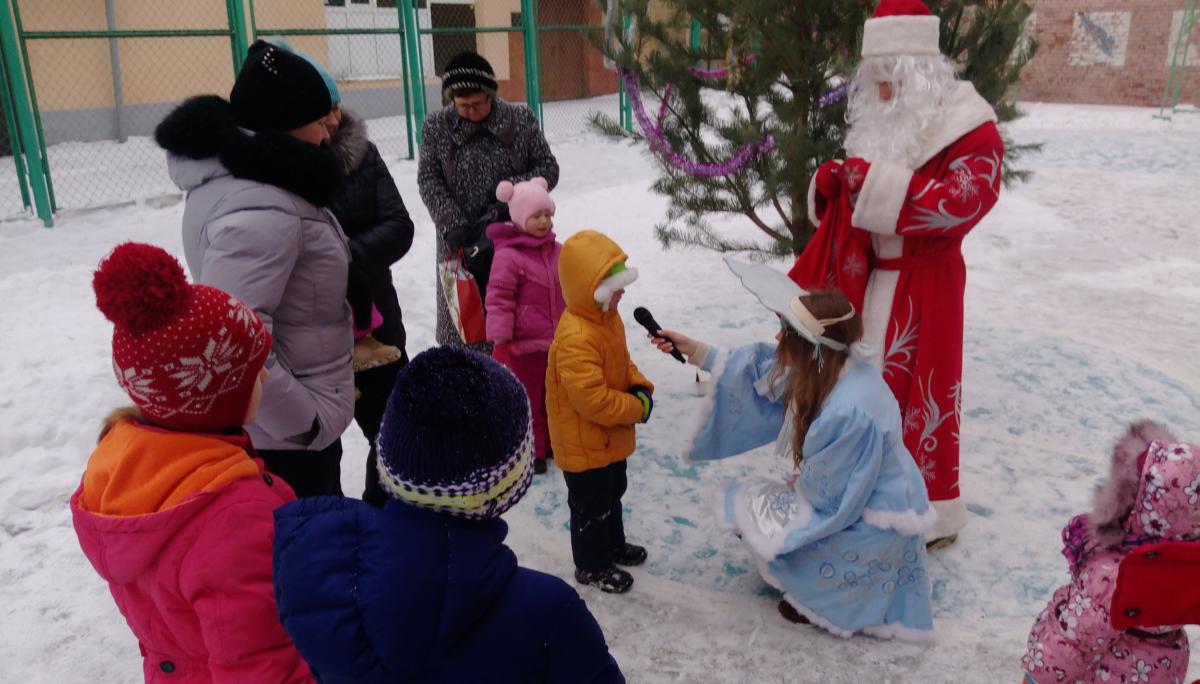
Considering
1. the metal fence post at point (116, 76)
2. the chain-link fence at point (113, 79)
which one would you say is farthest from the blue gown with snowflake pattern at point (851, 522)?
the metal fence post at point (116, 76)

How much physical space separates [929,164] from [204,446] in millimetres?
2357

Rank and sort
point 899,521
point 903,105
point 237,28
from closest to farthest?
point 899,521 → point 903,105 → point 237,28

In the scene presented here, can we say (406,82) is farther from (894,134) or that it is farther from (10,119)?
(894,134)

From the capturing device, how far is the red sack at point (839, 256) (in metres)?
3.08

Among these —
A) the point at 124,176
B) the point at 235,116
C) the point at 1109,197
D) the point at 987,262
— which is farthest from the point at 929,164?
the point at 124,176

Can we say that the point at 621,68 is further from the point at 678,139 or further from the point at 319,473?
the point at 319,473

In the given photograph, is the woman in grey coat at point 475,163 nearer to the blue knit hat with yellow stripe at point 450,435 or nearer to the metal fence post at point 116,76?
the blue knit hat with yellow stripe at point 450,435

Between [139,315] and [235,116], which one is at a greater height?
[235,116]

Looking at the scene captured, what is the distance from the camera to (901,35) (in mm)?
2797

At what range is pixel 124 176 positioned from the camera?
9789mm

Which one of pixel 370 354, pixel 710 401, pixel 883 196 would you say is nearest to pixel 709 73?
pixel 883 196

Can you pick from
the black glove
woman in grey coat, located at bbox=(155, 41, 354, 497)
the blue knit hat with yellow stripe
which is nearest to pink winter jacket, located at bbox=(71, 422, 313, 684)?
the blue knit hat with yellow stripe

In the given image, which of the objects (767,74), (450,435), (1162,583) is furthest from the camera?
(767,74)

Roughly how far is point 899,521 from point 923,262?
92 centimetres
